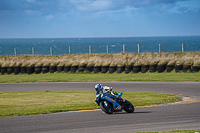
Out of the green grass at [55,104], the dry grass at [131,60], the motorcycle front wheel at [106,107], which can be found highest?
the dry grass at [131,60]

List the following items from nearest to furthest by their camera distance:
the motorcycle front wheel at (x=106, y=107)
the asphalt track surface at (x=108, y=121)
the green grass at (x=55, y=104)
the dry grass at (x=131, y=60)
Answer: the asphalt track surface at (x=108, y=121)
the motorcycle front wheel at (x=106, y=107)
the green grass at (x=55, y=104)
the dry grass at (x=131, y=60)

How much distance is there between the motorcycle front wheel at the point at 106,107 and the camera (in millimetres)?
11547

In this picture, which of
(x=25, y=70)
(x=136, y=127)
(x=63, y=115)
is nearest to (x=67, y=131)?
(x=136, y=127)

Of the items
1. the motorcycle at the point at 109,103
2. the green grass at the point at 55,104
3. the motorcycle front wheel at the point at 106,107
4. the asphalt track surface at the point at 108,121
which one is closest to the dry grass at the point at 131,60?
the green grass at the point at 55,104

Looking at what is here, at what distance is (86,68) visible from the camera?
34.2m

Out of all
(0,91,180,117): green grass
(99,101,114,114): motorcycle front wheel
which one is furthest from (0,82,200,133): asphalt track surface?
(0,91,180,117): green grass

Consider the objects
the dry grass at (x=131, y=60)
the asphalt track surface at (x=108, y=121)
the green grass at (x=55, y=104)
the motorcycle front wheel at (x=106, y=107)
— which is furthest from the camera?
the dry grass at (x=131, y=60)

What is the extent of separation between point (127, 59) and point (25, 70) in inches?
444

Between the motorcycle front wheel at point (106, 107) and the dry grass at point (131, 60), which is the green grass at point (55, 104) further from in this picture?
the dry grass at point (131, 60)

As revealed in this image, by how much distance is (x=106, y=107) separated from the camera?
11617 mm

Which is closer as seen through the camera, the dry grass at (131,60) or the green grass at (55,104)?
the green grass at (55,104)

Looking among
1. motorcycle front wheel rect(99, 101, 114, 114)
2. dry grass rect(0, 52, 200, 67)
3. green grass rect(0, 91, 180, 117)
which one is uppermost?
dry grass rect(0, 52, 200, 67)

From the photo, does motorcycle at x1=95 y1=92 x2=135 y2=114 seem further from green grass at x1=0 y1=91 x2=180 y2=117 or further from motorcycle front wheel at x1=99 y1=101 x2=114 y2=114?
green grass at x1=0 y1=91 x2=180 y2=117

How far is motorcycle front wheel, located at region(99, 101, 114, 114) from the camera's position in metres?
11.5
